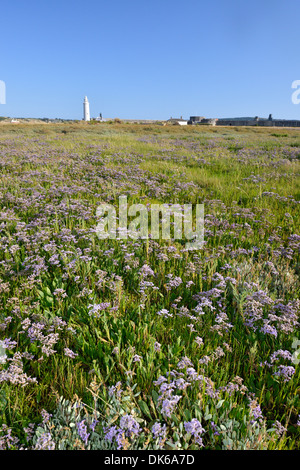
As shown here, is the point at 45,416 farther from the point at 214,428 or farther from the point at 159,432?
the point at 214,428

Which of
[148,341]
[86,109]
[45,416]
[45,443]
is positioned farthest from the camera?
[86,109]

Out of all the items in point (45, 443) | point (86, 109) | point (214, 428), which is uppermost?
point (86, 109)

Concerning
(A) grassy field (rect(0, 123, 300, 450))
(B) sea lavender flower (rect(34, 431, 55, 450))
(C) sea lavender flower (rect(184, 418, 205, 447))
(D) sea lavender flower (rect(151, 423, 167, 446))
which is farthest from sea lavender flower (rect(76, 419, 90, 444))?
(C) sea lavender flower (rect(184, 418, 205, 447))

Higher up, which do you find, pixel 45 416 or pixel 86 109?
pixel 86 109

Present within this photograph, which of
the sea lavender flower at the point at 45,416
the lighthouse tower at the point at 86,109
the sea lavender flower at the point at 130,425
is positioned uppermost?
the lighthouse tower at the point at 86,109

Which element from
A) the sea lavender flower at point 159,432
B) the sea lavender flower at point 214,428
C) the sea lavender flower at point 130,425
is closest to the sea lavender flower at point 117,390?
the sea lavender flower at point 130,425

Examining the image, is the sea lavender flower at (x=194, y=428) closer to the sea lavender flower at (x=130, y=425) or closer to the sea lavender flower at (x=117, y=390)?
the sea lavender flower at (x=130, y=425)

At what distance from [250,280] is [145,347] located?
1695 millimetres

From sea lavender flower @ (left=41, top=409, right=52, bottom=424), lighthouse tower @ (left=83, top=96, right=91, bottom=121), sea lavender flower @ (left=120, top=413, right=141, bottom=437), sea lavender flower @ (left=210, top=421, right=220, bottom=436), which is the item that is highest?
lighthouse tower @ (left=83, top=96, right=91, bottom=121)

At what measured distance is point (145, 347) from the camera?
2484mm

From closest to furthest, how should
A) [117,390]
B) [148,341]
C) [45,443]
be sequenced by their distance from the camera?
1. [45,443]
2. [117,390]
3. [148,341]

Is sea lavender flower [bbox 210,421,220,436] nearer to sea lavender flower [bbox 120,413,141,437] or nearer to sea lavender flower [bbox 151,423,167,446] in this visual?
sea lavender flower [bbox 151,423,167,446]

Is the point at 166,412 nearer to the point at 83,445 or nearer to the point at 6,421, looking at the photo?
the point at 83,445

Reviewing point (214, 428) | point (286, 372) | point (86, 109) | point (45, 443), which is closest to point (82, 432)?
point (45, 443)
